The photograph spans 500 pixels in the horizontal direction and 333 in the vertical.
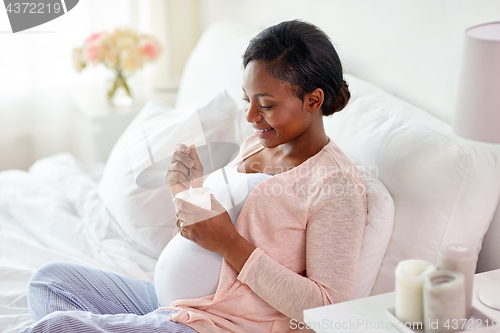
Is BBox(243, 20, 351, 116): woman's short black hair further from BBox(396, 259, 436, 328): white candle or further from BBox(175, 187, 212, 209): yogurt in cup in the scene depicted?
BBox(396, 259, 436, 328): white candle

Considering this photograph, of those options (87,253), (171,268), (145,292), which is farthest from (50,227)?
(171,268)

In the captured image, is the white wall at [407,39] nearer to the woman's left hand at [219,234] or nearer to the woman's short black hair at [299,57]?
the woman's short black hair at [299,57]

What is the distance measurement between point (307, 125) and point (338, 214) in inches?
8.6

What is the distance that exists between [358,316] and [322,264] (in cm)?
18

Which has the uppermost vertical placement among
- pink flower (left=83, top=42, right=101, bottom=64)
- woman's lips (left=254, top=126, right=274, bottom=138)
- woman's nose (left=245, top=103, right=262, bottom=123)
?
woman's nose (left=245, top=103, right=262, bottom=123)

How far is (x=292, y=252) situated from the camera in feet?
3.20

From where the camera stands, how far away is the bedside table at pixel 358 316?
0.71 m

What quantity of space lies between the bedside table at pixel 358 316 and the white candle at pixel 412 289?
0.04m

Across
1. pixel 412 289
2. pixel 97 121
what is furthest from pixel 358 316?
pixel 97 121

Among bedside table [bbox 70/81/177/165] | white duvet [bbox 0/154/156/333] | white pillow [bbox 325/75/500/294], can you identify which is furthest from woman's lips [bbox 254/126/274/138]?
bedside table [bbox 70/81/177/165]

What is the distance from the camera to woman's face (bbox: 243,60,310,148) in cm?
97

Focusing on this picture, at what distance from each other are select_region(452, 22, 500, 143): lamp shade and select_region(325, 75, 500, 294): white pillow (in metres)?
0.23

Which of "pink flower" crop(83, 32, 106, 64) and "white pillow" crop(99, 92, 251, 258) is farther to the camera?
"pink flower" crop(83, 32, 106, 64)

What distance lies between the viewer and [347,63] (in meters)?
1.56
